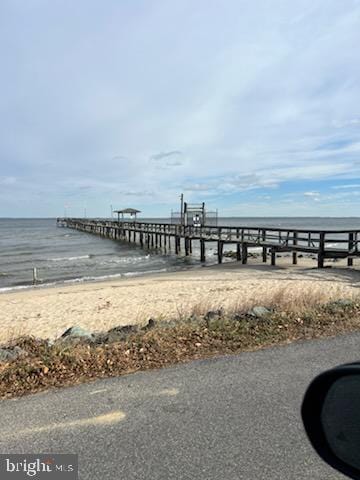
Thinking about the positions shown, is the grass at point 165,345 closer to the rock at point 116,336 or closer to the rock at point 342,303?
the rock at point 342,303

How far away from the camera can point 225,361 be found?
4.66 metres

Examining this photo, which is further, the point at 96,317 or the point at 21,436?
the point at 96,317

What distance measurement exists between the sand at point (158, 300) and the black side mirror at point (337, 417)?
6.23 meters

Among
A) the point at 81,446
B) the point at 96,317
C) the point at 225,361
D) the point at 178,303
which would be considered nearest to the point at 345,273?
the point at 178,303

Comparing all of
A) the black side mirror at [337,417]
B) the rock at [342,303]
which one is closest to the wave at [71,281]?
the rock at [342,303]

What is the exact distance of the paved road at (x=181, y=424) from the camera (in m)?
2.70

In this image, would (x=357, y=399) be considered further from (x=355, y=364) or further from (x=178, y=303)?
(x=178, y=303)

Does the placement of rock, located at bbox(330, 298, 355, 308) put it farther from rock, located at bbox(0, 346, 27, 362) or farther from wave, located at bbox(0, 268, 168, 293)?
wave, located at bbox(0, 268, 168, 293)

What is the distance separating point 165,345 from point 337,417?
3.68 meters

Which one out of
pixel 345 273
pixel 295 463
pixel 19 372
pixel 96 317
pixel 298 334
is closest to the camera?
pixel 295 463

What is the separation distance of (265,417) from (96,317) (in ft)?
23.5

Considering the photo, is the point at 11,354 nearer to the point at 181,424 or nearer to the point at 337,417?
the point at 181,424

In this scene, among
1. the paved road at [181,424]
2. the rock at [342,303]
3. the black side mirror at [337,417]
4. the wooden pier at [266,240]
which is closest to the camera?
the black side mirror at [337,417]

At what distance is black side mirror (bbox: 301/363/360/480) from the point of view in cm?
160
